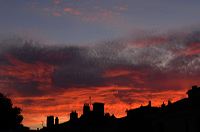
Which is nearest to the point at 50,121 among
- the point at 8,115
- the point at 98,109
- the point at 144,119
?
the point at 8,115

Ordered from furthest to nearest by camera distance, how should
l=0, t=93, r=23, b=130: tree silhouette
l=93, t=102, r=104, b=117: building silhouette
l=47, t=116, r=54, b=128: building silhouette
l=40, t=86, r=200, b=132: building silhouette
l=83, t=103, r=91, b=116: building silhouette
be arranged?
l=0, t=93, r=23, b=130: tree silhouette < l=47, t=116, r=54, b=128: building silhouette < l=83, t=103, r=91, b=116: building silhouette < l=93, t=102, r=104, b=117: building silhouette < l=40, t=86, r=200, b=132: building silhouette

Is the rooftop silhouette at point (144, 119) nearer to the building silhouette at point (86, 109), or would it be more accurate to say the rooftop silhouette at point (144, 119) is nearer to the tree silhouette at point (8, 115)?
the building silhouette at point (86, 109)

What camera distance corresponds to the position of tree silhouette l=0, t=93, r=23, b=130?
85938mm

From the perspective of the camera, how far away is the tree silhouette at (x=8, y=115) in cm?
8594

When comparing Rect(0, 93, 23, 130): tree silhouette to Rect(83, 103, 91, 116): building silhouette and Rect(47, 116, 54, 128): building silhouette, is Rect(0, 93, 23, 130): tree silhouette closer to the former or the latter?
Rect(47, 116, 54, 128): building silhouette

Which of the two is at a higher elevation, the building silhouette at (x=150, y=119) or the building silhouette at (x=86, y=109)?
the building silhouette at (x=86, y=109)

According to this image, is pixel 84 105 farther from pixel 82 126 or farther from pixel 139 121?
pixel 139 121

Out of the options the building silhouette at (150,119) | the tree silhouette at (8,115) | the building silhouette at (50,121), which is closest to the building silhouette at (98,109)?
the building silhouette at (150,119)

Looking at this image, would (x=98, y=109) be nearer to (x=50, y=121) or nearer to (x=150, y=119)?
(x=150, y=119)

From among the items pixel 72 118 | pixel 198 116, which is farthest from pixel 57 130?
pixel 198 116

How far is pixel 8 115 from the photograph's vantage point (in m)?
87.3

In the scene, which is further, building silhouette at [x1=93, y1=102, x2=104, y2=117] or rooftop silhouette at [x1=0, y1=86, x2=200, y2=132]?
building silhouette at [x1=93, y1=102, x2=104, y2=117]


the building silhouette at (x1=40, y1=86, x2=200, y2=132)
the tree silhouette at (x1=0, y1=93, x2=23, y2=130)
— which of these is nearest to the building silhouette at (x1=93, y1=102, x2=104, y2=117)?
the building silhouette at (x1=40, y1=86, x2=200, y2=132)

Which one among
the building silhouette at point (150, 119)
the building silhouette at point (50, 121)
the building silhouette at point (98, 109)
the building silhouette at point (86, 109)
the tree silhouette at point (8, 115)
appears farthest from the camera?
the tree silhouette at point (8, 115)
